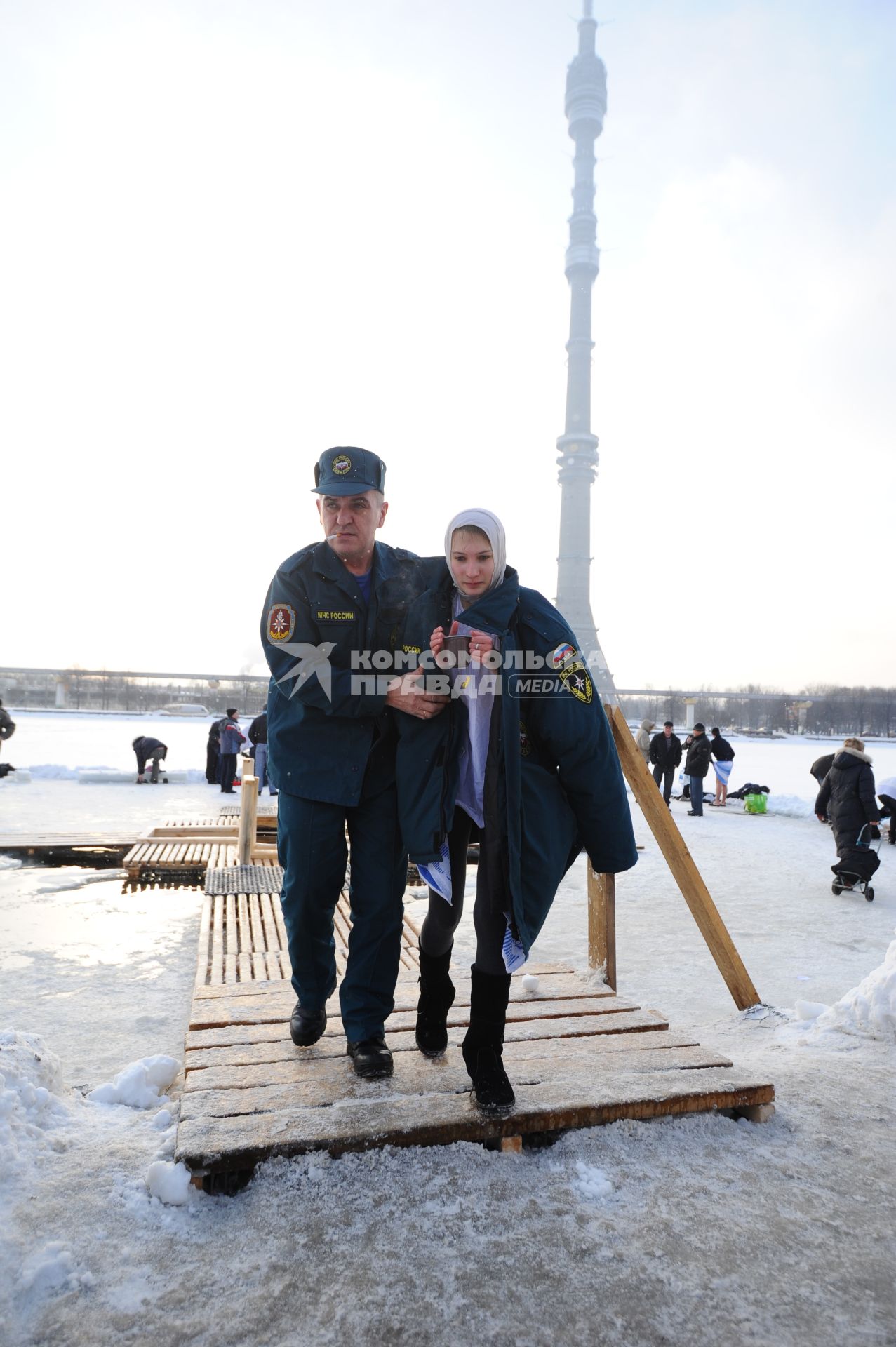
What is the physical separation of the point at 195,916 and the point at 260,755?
7.40 m

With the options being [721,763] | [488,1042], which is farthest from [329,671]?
[721,763]

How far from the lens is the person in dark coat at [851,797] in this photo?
7.46 metres

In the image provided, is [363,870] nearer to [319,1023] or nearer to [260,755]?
[319,1023]

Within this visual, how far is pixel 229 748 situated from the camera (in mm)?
15336

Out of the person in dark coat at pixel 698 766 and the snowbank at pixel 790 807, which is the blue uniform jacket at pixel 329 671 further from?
the snowbank at pixel 790 807

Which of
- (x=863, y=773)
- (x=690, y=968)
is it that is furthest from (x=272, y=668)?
(x=863, y=773)

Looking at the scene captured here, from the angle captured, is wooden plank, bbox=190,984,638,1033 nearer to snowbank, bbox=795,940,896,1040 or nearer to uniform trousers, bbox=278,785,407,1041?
uniform trousers, bbox=278,785,407,1041

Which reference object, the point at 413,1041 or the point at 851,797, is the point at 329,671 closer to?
the point at 413,1041

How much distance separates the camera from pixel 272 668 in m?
2.35

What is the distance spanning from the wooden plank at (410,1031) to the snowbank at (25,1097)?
1.33 feet

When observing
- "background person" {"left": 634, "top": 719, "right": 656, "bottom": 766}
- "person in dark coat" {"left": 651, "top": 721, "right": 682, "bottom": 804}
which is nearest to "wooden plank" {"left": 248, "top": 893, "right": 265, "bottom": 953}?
"background person" {"left": 634, "top": 719, "right": 656, "bottom": 766}

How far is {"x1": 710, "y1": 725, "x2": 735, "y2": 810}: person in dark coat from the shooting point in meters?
15.2

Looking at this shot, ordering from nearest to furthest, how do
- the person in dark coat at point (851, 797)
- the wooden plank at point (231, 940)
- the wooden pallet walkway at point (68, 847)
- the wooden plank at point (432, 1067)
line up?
the wooden plank at point (432, 1067) < the wooden plank at point (231, 940) < the person in dark coat at point (851, 797) < the wooden pallet walkway at point (68, 847)

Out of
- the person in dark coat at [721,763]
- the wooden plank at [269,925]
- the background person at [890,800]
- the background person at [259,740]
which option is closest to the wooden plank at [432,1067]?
the wooden plank at [269,925]
